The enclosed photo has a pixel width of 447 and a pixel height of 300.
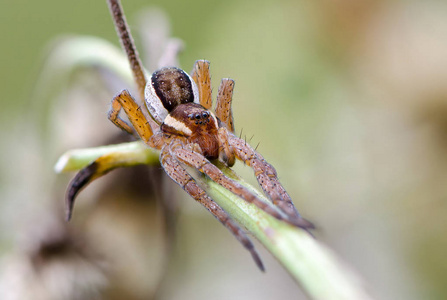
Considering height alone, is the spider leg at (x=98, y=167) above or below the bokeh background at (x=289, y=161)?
below

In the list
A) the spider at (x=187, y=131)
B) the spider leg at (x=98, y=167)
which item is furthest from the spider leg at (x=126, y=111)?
the spider leg at (x=98, y=167)

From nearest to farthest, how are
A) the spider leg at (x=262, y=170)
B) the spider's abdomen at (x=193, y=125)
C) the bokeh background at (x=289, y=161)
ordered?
the spider leg at (x=262, y=170)
the spider's abdomen at (x=193, y=125)
the bokeh background at (x=289, y=161)

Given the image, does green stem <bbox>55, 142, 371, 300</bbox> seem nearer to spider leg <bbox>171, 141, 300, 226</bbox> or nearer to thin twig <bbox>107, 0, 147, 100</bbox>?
spider leg <bbox>171, 141, 300, 226</bbox>

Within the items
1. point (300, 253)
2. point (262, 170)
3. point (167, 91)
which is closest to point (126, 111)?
point (167, 91)

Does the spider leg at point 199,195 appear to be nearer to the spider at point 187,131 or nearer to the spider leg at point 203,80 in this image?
the spider at point 187,131

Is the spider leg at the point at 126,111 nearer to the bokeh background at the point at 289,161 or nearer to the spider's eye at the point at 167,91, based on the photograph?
the spider's eye at the point at 167,91

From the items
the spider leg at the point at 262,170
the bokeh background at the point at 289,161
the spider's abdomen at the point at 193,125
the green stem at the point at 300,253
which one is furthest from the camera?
the bokeh background at the point at 289,161

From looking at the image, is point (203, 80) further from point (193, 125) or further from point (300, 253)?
point (300, 253)

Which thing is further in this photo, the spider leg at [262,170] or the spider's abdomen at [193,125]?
the spider's abdomen at [193,125]

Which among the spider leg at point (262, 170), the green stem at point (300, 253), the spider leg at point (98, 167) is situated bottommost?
the green stem at point (300, 253)
